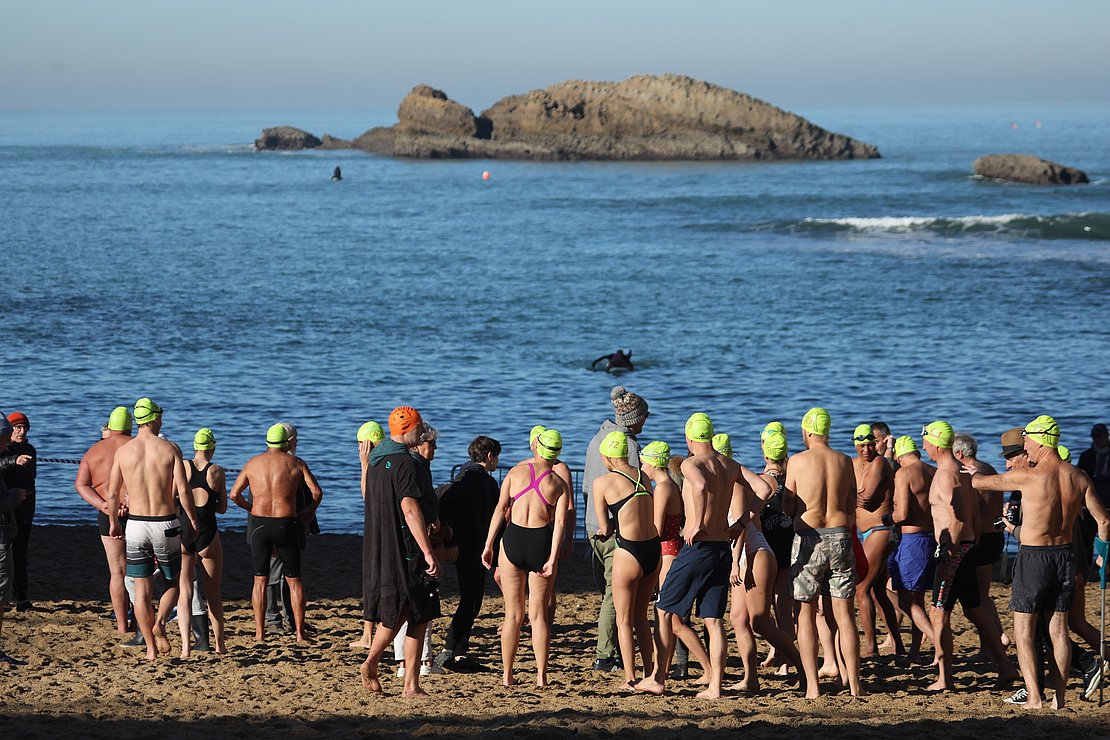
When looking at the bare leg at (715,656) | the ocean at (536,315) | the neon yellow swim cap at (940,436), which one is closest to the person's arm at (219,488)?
the bare leg at (715,656)

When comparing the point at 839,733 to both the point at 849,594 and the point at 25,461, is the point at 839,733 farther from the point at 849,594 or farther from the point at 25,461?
the point at 25,461

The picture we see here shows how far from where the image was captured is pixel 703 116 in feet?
447

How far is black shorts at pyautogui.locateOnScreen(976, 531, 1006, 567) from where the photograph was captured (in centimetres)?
873

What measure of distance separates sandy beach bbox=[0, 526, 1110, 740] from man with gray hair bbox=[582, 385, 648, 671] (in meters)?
0.21

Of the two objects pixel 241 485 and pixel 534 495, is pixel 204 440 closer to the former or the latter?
pixel 241 485

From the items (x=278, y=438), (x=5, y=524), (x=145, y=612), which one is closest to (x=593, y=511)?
(x=278, y=438)

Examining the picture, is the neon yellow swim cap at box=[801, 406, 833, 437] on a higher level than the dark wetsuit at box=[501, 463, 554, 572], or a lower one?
higher

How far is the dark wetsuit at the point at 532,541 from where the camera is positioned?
8.27 m

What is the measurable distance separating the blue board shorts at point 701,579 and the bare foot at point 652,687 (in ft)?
1.58

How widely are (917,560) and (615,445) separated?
227cm

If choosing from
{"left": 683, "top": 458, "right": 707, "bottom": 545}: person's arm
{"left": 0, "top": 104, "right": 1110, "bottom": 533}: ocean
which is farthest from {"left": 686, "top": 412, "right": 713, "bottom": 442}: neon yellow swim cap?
{"left": 0, "top": 104, "right": 1110, "bottom": 533}: ocean

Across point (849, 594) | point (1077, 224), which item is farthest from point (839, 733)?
point (1077, 224)

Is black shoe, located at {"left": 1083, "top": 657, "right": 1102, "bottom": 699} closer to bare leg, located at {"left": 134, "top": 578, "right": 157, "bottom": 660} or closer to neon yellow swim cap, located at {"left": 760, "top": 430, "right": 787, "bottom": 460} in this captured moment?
neon yellow swim cap, located at {"left": 760, "top": 430, "right": 787, "bottom": 460}

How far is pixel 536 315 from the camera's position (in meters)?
40.2
